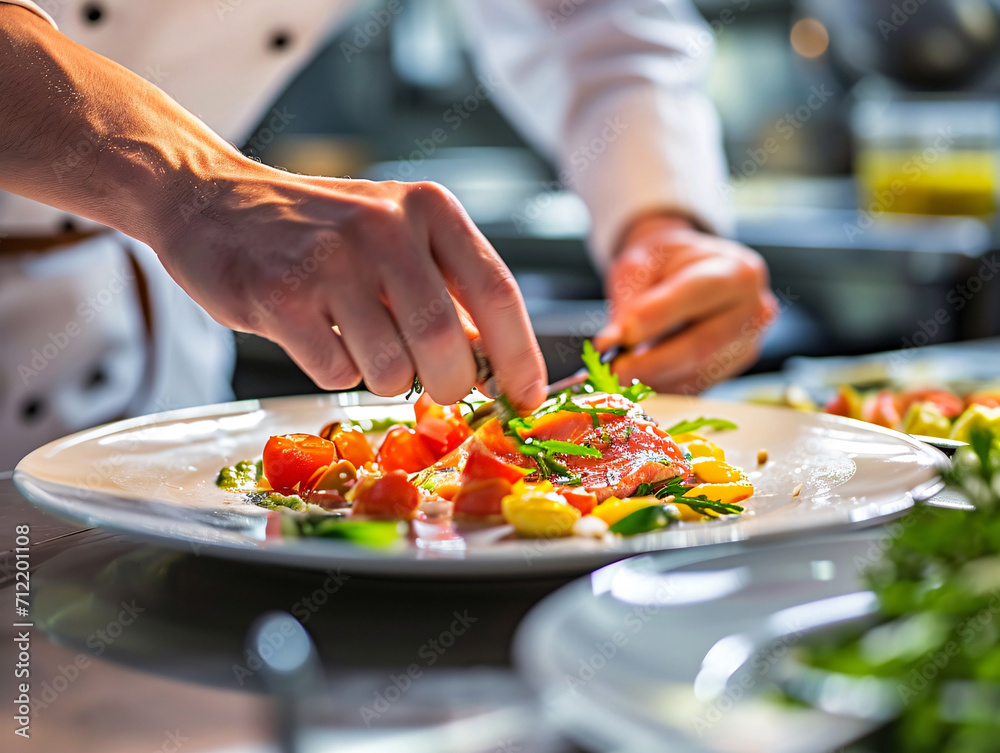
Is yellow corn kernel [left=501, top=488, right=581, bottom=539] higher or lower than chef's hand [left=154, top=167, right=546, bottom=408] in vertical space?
lower

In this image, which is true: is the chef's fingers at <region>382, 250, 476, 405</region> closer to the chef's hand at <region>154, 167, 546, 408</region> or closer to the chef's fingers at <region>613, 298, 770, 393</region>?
the chef's hand at <region>154, 167, 546, 408</region>

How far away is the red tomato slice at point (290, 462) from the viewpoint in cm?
98

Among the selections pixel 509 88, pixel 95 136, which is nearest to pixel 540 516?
pixel 95 136

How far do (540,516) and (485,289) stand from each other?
208 mm

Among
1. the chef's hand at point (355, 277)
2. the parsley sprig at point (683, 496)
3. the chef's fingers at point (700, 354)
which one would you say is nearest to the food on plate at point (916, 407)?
the chef's fingers at point (700, 354)

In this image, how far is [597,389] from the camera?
3.90ft

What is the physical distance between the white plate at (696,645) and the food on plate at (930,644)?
20mm

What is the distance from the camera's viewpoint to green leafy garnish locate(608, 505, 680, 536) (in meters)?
0.73

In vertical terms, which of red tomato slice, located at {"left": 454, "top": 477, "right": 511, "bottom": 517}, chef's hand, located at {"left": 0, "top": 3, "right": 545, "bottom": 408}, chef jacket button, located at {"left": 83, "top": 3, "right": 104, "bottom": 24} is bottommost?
red tomato slice, located at {"left": 454, "top": 477, "right": 511, "bottom": 517}

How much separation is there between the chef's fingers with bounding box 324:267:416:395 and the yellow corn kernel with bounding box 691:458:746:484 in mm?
317

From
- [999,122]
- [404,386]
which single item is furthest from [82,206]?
[999,122]

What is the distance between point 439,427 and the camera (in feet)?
3.59

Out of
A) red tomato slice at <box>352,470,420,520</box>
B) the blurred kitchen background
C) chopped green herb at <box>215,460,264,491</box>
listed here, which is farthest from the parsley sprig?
the blurred kitchen background

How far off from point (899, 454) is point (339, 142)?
629cm
